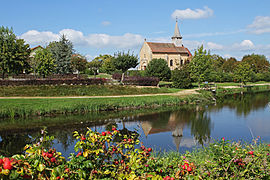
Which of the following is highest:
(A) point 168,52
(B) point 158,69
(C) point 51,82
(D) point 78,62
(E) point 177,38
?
(E) point 177,38

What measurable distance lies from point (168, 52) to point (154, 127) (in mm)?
45732

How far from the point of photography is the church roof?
2234 inches

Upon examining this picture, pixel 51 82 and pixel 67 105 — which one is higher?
pixel 51 82

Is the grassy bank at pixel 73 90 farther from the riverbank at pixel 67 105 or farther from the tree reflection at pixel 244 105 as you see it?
the tree reflection at pixel 244 105

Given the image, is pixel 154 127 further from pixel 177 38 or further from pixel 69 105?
pixel 177 38

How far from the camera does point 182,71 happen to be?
33812 millimetres

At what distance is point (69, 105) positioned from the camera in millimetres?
18031

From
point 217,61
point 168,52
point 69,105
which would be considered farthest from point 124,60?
point 217,61

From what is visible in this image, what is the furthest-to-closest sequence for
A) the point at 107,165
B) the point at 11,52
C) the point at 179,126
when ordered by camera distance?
the point at 11,52, the point at 179,126, the point at 107,165

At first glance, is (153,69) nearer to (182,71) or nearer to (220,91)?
(182,71)

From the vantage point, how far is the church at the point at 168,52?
56.6m

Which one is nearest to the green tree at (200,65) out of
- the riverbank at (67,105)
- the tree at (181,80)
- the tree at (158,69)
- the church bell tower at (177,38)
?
the tree at (181,80)

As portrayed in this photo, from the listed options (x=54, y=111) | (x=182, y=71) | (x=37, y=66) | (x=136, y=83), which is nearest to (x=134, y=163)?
(x=54, y=111)

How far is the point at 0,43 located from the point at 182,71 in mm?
22720
